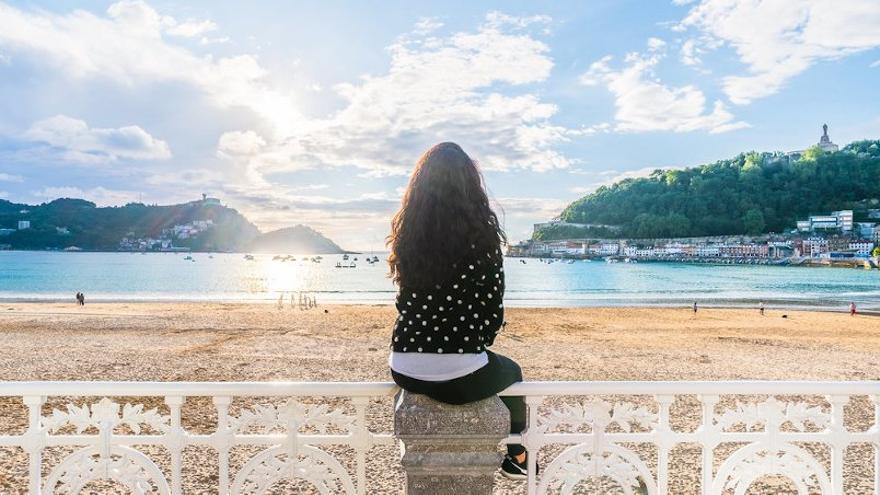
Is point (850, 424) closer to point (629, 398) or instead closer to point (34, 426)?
point (629, 398)

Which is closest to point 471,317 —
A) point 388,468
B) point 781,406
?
point 781,406

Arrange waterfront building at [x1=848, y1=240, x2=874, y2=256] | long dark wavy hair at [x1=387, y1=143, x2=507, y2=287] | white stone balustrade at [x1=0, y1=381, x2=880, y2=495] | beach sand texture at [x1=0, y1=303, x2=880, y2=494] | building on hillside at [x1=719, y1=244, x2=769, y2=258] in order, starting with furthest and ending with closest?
building on hillside at [x1=719, y1=244, x2=769, y2=258] < waterfront building at [x1=848, y1=240, x2=874, y2=256] < beach sand texture at [x1=0, y1=303, x2=880, y2=494] < white stone balustrade at [x1=0, y1=381, x2=880, y2=495] < long dark wavy hair at [x1=387, y1=143, x2=507, y2=287]

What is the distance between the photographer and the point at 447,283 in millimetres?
2230

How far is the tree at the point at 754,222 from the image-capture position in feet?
457

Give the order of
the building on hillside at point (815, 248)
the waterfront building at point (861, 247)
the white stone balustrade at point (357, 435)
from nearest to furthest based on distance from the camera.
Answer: the white stone balustrade at point (357, 435) < the building on hillside at point (815, 248) < the waterfront building at point (861, 247)

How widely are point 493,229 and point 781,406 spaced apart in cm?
159

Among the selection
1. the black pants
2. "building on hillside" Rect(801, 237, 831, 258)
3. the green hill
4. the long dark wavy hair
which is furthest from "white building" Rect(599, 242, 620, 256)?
the long dark wavy hair

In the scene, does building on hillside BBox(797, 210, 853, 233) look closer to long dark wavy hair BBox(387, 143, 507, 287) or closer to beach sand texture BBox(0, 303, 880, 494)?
beach sand texture BBox(0, 303, 880, 494)

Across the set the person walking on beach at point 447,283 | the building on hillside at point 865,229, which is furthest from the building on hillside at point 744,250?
the person walking on beach at point 447,283

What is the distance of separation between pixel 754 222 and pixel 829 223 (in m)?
15.2

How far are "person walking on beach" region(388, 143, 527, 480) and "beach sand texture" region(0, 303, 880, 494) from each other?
3942 mm

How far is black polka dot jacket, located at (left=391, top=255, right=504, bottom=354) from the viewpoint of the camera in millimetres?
2234

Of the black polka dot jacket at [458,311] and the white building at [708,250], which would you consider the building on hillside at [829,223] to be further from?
the black polka dot jacket at [458,311]

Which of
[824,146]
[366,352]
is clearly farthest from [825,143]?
[366,352]
